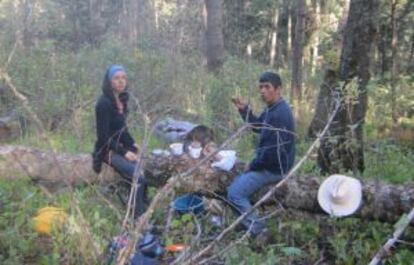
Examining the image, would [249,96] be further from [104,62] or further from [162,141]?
[104,62]

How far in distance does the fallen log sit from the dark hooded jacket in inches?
14.1

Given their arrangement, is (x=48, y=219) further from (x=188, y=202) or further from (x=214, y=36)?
(x=214, y=36)

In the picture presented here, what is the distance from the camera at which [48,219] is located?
5781 millimetres

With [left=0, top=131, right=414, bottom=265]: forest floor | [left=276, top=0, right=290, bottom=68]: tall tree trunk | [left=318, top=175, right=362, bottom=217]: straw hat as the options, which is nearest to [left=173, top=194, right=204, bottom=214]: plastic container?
[left=0, top=131, right=414, bottom=265]: forest floor

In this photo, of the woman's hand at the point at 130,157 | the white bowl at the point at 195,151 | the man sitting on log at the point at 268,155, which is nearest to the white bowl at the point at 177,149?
the white bowl at the point at 195,151

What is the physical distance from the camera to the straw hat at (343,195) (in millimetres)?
5609

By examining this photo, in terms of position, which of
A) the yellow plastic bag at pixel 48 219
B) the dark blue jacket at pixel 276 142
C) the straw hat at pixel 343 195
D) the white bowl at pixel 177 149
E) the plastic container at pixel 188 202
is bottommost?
the plastic container at pixel 188 202

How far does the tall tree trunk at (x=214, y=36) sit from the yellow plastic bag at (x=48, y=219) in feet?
30.8

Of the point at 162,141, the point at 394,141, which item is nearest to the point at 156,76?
the point at 162,141

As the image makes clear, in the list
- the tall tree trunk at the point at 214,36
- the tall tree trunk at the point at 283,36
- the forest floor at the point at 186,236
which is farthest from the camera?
the tall tree trunk at the point at 283,36

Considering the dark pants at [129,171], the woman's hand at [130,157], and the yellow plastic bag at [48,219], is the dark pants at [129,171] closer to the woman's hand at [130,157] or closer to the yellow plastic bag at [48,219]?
the woman's hand at [130,157]

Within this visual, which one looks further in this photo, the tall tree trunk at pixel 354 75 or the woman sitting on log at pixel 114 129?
the tall tree trunk at pixel 354 75

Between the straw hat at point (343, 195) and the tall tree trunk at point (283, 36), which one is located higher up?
the tall tree trunk at point (283, 36)

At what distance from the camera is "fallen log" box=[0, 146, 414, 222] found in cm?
569
